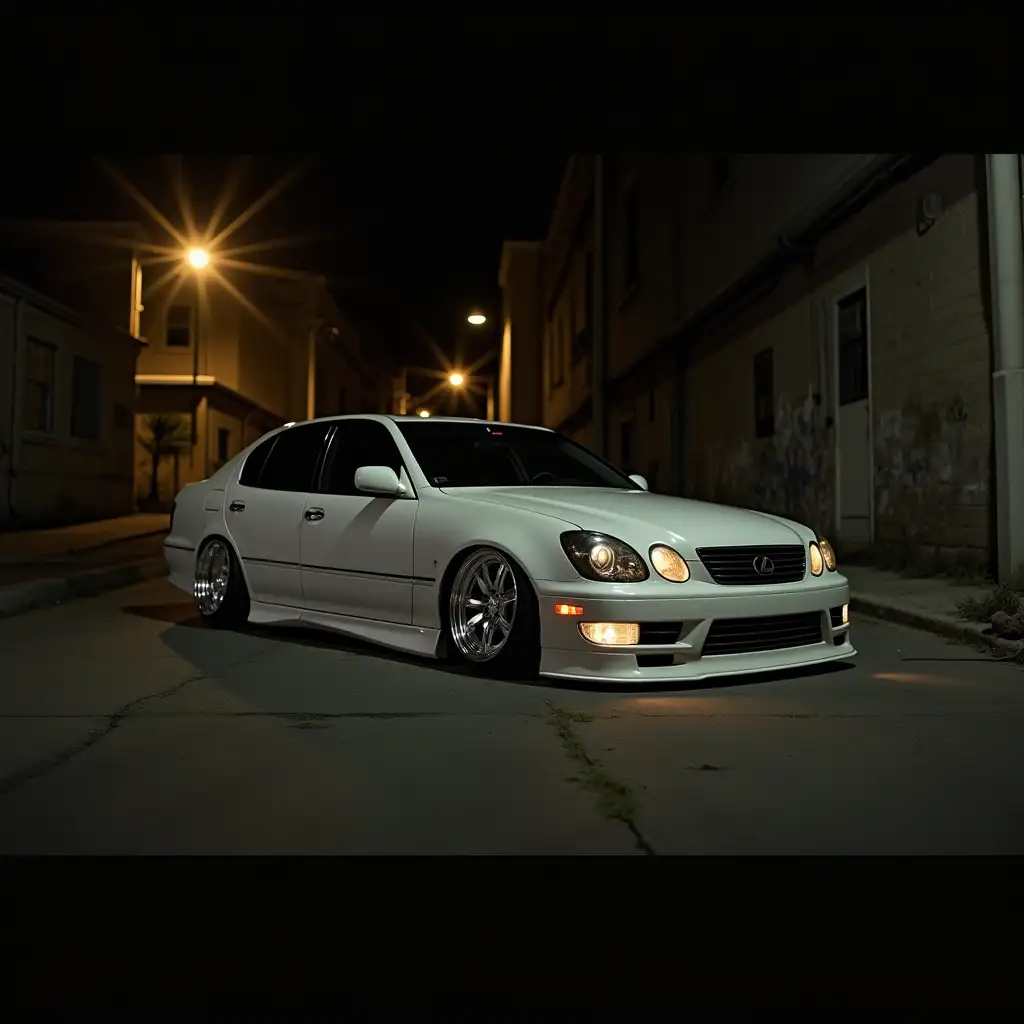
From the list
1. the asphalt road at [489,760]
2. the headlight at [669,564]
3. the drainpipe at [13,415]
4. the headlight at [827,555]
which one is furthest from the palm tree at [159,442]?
the headlight at [669,564]

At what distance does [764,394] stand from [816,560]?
9.49 m

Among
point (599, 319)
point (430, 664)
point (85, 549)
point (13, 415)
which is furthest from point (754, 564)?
point (599, 319)

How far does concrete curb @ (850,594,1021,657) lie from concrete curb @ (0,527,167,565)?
28.3 feet

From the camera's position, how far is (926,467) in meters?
10.2

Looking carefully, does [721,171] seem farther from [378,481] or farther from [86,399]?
[86,399]

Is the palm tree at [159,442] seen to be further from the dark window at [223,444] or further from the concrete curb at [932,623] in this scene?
the concrete curb at [932,623]

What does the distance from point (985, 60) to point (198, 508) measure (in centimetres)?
574

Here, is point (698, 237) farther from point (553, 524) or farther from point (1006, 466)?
point (553, 524)

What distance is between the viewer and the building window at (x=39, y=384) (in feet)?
65.5

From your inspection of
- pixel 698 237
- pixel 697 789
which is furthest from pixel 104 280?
pixel 697 789

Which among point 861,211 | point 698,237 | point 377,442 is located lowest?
point 377,442
